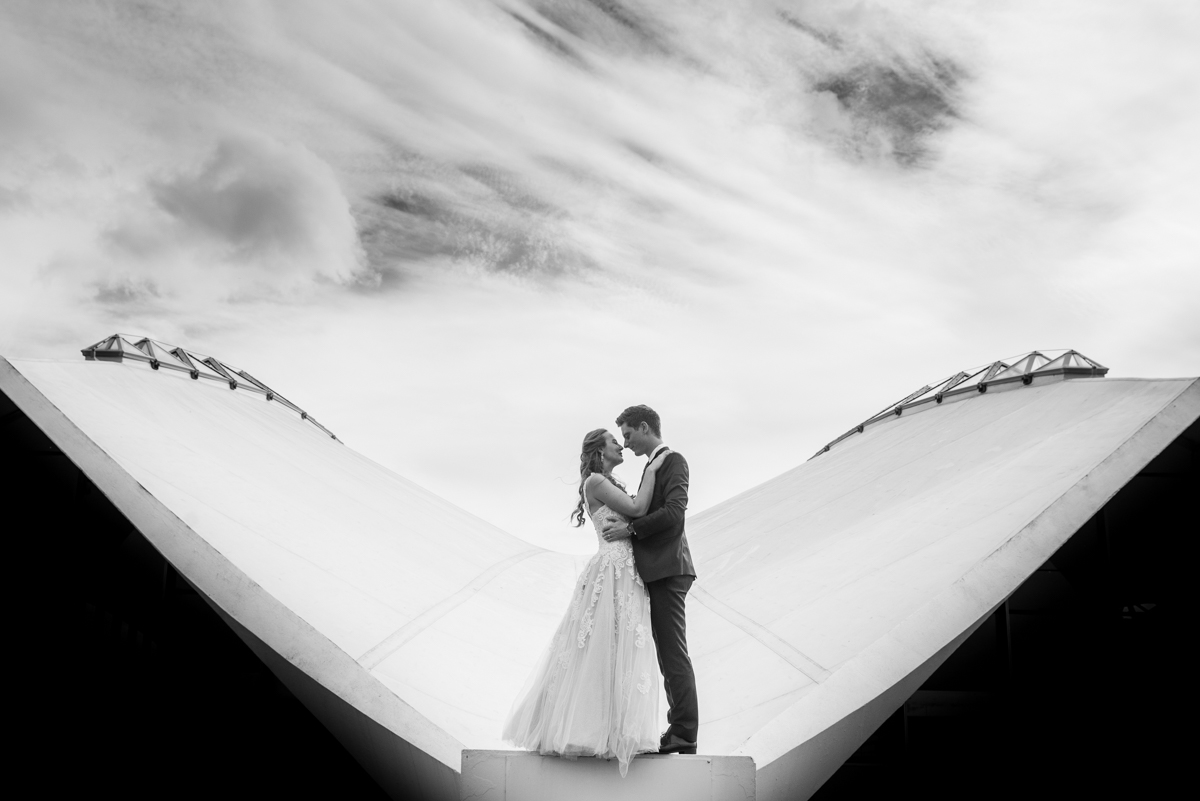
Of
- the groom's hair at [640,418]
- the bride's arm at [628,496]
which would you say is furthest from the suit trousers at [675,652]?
the groom's hair at [640,418]

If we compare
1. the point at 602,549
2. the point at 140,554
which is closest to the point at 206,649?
the point at 140,554

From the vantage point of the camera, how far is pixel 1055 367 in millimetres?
12578

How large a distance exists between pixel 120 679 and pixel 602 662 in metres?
12.3

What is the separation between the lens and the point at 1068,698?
1396 centimetres

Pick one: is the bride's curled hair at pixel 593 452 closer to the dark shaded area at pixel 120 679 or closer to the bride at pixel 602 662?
the bride at pixel 602 662

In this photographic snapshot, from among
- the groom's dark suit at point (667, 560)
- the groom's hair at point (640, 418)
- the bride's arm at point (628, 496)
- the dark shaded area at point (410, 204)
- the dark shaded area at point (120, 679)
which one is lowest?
the dark shaded area at point (120, 679)

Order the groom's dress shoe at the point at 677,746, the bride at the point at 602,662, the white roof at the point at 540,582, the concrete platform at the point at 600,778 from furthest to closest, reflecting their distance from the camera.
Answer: the white roof at the point at 540,582
the groom's dress shoe at the point at 677,746
the bride at the point at 602,662
the concrete platform at the point at 600,778

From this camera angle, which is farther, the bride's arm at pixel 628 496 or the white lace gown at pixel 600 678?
the bride's arm at pixel 628 496

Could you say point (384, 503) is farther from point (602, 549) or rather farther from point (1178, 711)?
point (1178, 711)

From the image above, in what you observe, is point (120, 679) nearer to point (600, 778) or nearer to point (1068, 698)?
point (600, 778)

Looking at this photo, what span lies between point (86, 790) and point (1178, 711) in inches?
542

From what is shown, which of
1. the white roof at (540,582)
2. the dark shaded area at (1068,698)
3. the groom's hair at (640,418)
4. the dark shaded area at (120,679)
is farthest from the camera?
the dark shaded area at (1068,698)

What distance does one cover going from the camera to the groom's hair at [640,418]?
521cm

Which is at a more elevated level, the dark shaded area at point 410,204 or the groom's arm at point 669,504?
the dark shaded area at point 410,204
